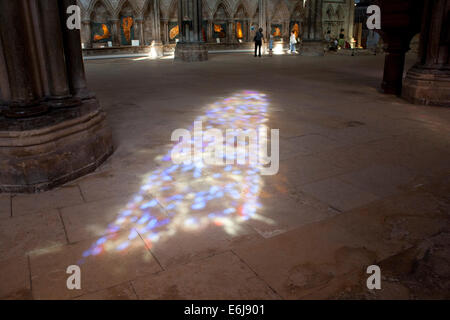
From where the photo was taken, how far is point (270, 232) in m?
2.64

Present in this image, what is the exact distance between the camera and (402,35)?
24.8 feet

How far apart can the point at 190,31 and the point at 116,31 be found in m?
6.50

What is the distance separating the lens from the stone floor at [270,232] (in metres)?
2.12

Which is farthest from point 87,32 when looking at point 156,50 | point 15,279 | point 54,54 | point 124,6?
point 15,279

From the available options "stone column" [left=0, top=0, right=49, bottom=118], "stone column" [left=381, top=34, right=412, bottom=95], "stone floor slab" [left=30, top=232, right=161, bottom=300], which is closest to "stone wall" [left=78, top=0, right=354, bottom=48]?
"stone column" [left=381, top=34, right=412, bottom=95]

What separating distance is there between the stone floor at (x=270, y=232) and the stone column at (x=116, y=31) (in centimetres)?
1855

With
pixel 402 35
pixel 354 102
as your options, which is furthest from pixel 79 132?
pixel 402 35

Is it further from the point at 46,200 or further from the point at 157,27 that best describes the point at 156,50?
the point at 46,200

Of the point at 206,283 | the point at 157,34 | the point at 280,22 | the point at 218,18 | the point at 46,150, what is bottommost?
the point at 206,283

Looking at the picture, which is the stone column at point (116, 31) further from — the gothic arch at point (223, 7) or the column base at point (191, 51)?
the gothic arch at point (223, 7)

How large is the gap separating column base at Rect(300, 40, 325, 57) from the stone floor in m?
16.8

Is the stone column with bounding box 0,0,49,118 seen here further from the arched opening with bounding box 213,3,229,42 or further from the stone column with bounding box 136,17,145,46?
the arched opening with bounding box 213,3,229,42

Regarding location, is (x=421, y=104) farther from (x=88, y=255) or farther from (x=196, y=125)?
(x=88, y=255)

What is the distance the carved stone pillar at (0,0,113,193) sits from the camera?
3.25 meters
